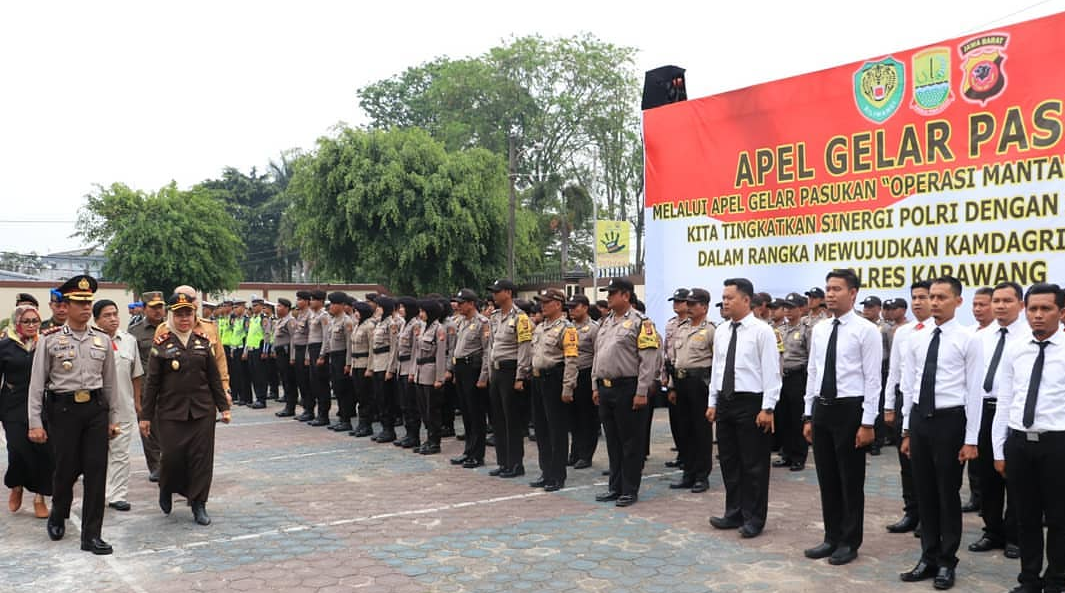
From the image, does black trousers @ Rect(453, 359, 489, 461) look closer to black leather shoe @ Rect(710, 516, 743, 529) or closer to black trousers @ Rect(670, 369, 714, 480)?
black trousers @ Rect(670, 369, 714, 480)

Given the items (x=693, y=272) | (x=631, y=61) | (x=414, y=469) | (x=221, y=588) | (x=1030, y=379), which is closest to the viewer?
(x=1030, y=379)

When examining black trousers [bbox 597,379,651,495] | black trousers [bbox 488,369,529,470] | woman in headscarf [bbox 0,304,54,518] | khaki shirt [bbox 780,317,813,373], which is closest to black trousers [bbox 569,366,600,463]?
black trousers [bbox 488,369,529,470]

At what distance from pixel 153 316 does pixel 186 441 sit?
A: 1.44 meters

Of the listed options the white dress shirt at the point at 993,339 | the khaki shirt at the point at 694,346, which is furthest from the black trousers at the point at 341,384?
the white dress shirt at the point at 993,339

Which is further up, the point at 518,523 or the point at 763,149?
the point at 763,149

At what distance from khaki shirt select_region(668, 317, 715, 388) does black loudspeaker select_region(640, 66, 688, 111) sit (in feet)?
10.6

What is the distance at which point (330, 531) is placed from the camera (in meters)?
6.07

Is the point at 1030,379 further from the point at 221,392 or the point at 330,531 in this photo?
the point at 221,392

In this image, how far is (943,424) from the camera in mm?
4859

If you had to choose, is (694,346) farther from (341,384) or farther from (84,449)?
(341,384)

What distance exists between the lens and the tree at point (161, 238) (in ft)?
84.7

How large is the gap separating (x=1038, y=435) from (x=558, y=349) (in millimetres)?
4012

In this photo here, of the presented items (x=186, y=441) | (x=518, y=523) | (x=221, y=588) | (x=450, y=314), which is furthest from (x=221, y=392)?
(x=450, y=314)

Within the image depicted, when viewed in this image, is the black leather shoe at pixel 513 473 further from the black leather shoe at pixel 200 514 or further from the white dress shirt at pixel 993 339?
the white dress shirt at pixel 993 339
